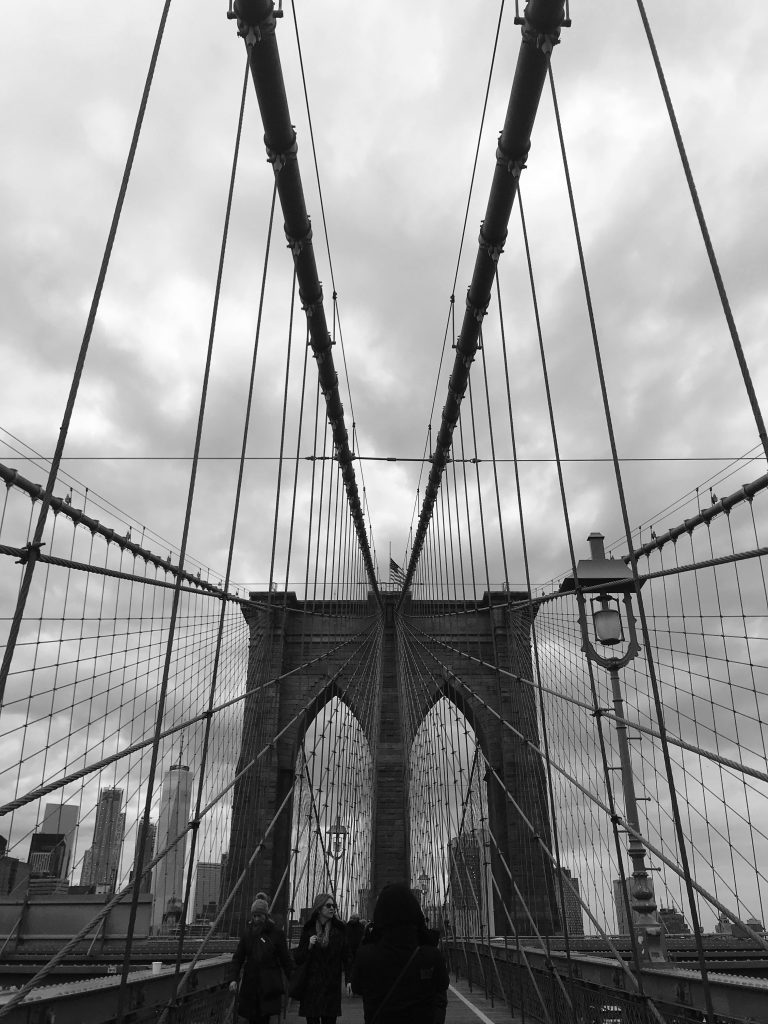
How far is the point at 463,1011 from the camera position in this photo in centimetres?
689

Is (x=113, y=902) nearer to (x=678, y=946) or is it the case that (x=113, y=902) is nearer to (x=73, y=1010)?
(x=73, y=1010)

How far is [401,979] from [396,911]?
18 centimetres

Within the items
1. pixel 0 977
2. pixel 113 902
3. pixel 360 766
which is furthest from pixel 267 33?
pixel 360 766

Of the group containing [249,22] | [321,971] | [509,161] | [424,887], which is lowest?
[321,971]

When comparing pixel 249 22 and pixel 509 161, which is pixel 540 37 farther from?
pixel 249 22

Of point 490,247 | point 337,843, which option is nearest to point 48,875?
point 337,843

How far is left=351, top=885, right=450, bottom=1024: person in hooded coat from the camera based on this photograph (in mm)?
2479

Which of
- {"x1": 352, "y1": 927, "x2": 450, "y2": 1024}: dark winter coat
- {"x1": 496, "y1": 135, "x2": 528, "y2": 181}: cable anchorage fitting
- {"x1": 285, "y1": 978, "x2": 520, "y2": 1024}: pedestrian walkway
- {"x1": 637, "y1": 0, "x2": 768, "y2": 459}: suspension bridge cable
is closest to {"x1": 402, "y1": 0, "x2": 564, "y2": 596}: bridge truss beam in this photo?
{"x1": 496, "y1": 135, "x2": 528, "y2": 181}: cable anchorage fitting

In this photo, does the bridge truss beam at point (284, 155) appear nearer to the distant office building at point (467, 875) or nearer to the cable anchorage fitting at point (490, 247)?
the cable anchorage fitting at point (490, 247)

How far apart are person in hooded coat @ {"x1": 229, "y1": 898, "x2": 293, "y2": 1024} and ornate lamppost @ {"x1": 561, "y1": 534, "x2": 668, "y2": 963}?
232cm

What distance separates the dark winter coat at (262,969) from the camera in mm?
4148

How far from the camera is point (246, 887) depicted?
16.5 meters

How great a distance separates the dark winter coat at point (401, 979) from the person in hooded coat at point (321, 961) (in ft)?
6.46

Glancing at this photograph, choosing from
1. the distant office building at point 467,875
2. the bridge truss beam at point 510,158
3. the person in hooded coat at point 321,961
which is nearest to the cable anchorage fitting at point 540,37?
the bridge truss beam at point 510,158
